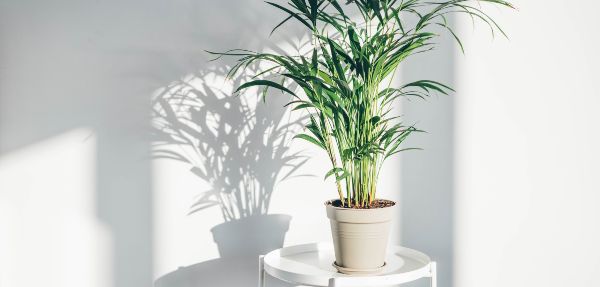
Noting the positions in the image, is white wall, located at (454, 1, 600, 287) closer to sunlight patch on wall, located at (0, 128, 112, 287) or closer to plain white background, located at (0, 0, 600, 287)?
plain white background, located at (0, 0, 600, 287)

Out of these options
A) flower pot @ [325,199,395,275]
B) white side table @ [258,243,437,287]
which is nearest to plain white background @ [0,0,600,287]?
white side table @ [258,243,437,287]

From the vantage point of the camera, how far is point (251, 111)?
1675 mm

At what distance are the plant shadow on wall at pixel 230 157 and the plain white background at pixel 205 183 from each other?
27mm

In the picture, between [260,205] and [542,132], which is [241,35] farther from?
[542,132]

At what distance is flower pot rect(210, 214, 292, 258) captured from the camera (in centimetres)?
169

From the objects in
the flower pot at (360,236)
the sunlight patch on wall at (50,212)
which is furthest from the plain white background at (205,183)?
the flower pot at (360,236)

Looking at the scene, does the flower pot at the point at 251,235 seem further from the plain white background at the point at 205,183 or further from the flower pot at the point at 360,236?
the flower pot at the point at 360,236

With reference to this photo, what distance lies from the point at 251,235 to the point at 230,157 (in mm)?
217

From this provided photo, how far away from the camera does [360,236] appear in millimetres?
1336

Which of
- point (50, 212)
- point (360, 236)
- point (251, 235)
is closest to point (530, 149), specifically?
point (360, 236)

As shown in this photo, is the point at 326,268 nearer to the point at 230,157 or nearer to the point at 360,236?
the point at 360,236

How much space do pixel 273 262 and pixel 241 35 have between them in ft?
1.98

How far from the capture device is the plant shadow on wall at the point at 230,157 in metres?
1.67

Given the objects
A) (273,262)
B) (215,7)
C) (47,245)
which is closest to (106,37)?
(215,7)
